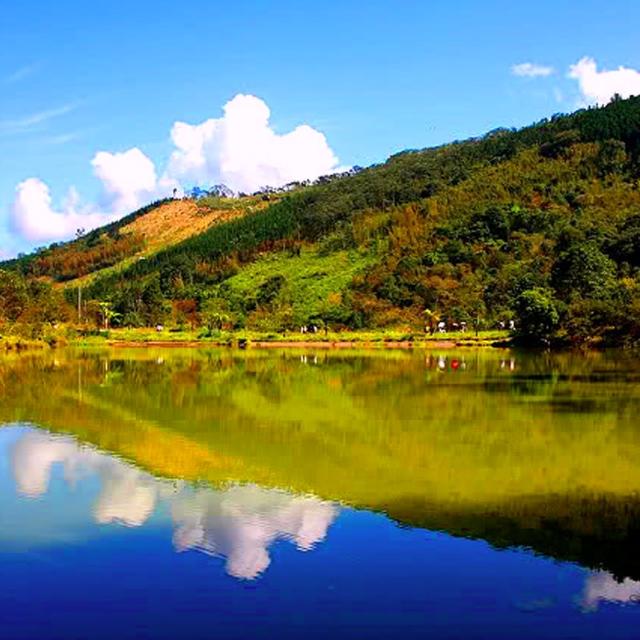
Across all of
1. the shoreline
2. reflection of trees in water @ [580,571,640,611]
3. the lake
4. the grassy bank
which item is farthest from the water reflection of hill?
the grassy bank

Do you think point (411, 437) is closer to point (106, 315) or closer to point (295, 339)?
point (295, 339)

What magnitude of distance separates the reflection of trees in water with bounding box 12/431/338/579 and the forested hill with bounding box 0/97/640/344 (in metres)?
43.2

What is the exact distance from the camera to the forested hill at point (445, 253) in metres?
62.4

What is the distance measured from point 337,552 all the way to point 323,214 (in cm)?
10757

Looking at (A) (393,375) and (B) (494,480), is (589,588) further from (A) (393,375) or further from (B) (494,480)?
(A) (393,375)

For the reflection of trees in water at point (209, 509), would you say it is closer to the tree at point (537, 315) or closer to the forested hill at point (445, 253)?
the forested hill at point (445, 253)

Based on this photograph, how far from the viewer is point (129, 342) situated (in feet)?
229

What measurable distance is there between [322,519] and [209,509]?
162 cm

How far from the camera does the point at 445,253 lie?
84375 millimetres

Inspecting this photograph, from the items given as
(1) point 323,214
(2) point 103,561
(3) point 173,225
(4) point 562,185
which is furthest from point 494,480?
(3) point 173,225

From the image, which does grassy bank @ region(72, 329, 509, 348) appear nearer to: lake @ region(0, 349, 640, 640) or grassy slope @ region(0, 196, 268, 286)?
lake @ region(0, 349, 640, 640)

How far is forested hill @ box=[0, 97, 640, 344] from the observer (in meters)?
62.4

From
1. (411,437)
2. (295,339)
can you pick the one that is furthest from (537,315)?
(411,437)

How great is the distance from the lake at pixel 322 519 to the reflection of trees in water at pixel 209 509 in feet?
0.15
